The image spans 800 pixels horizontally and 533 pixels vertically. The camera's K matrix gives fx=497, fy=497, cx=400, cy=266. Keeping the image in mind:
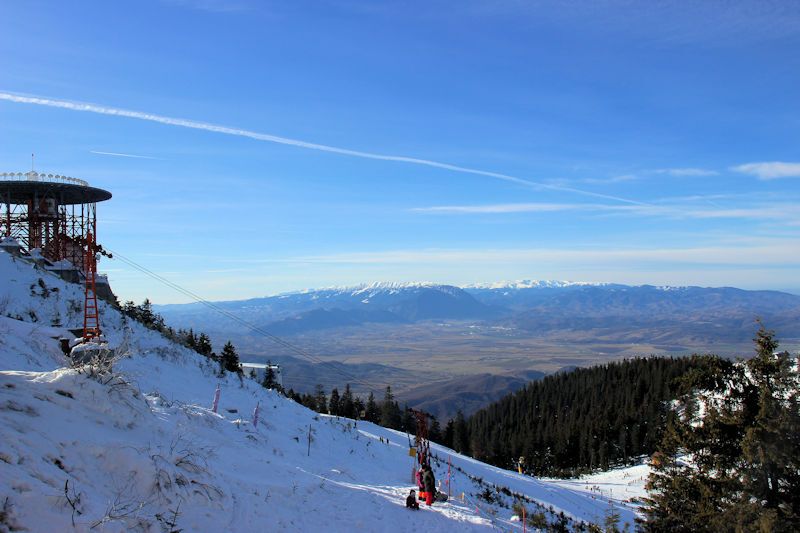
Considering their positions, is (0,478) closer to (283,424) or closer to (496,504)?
(283,424)

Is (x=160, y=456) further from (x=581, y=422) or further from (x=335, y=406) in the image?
(x=581, y=422)

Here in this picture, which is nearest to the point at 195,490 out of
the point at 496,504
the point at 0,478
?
the point at 0,478

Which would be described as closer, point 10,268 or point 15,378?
point 15,378

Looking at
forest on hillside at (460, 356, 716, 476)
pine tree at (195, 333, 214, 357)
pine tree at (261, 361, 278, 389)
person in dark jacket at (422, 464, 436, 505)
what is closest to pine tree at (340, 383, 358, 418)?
pine tree at (261, 361, 278, 389)

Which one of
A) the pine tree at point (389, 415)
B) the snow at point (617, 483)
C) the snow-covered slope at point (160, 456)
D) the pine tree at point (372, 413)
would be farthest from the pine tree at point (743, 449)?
the pine tree at point (372, 413)

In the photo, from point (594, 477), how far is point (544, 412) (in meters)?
39.6

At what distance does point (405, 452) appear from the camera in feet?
104

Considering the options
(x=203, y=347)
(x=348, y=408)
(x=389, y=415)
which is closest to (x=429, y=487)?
(x=203, y=347)

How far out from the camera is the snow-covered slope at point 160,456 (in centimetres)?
786

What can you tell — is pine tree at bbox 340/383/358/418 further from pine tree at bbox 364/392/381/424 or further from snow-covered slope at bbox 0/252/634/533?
snow-covered slope at bbox 0/252/634/533

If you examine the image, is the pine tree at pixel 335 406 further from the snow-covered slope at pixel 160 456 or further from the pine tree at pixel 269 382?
the snow-covered slope at pixel 160 456

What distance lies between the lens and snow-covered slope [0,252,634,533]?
7859 mm

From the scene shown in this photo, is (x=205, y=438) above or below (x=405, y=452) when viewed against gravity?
above

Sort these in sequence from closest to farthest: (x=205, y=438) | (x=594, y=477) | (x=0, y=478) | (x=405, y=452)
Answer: (x=0, y=478)
(x=205, y=438)
(x=405, y=452)
(x=594, y=477)
